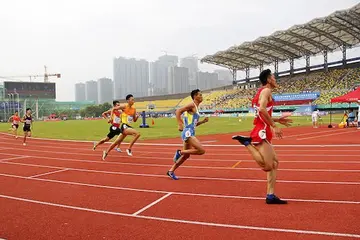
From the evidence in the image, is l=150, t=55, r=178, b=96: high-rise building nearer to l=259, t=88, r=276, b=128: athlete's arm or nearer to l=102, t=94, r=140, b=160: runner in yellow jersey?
l=102, t=94, r=140, b=160: runner in yellow jersey

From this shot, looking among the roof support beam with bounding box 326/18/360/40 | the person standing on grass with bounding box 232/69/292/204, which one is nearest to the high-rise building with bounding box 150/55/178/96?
the roof support beam with bounding box 326/18/360/40

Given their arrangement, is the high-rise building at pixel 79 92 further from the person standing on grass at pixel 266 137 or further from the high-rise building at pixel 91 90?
the person standing on grass at pixel 266 137

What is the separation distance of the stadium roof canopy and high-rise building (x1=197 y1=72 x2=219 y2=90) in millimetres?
53142

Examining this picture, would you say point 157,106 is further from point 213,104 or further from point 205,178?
point 205,178

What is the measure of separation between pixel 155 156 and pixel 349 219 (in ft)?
23.5

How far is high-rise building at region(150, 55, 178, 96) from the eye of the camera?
429ft

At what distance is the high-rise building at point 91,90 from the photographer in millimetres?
173262

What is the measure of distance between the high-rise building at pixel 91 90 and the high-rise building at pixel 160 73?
44.6m

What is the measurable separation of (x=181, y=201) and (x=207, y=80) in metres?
122

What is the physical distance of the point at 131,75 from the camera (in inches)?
5728

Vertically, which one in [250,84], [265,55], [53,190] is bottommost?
[53,190]

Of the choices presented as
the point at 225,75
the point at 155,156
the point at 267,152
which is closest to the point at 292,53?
the point at 155,156

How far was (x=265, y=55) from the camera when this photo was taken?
6066 cm

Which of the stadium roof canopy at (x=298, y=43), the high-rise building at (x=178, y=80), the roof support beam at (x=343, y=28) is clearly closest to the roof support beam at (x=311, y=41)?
the stadium roof canopy at (x=298, y=43)
